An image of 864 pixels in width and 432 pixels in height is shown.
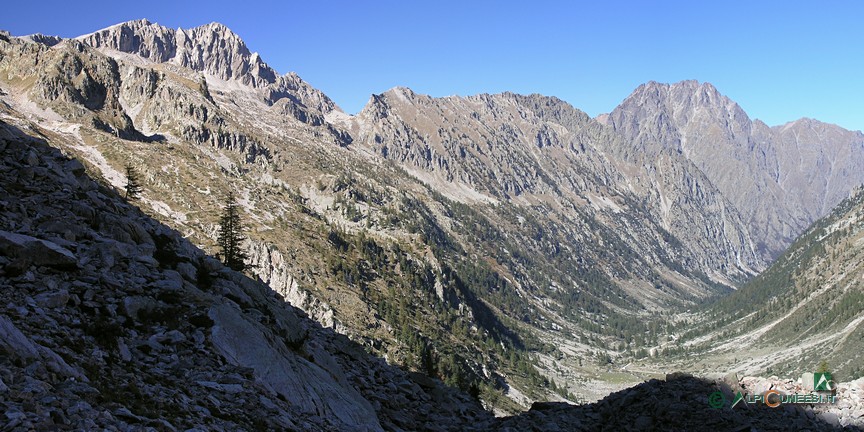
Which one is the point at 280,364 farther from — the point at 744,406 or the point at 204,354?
the point at 744,406

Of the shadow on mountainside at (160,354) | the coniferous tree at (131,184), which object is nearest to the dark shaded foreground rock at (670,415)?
the shadow on mountainside at (160,354)

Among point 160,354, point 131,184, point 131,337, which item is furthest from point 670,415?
point 131,184

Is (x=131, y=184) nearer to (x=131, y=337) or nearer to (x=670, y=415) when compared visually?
(x=131, y=337)

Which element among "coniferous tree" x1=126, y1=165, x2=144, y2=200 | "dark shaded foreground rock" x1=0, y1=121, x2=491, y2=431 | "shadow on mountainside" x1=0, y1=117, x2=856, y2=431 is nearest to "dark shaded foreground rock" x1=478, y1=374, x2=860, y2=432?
"shadow on mountainside" x1=0, y1=117, x2=856, y2=431

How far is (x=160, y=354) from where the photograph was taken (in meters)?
19.3

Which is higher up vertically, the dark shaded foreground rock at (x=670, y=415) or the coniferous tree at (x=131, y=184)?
the coniferous tree at (x=131, y=184)

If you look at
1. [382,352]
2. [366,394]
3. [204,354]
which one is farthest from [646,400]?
[382,352]

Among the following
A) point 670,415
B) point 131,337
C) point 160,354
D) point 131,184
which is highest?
point 131,184

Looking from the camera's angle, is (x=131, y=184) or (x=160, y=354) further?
(x=131, y=184)

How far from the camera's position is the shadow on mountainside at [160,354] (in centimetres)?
1461

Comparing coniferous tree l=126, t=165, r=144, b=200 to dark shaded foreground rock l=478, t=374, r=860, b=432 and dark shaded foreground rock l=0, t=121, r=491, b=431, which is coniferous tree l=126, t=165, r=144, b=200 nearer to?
dark shaded foreground rock l=0, t=121, r=491, b=431

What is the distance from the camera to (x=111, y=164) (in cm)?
18875

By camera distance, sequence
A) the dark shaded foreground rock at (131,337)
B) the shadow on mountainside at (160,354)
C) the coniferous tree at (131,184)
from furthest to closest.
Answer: the coniferous tree at (131,184) < the shadow on mountainside at (160,354) < the dark shaded foreground rock at (131,337)

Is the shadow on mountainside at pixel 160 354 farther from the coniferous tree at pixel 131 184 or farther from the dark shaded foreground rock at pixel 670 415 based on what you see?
the coniferous tree at pixel 131 184
